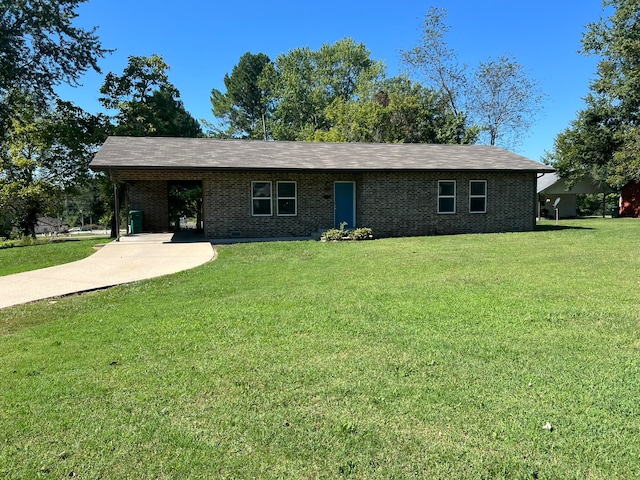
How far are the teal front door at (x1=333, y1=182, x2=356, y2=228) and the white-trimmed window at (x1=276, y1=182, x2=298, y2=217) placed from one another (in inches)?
63.0

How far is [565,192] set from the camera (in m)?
34.3

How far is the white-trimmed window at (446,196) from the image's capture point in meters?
17.5

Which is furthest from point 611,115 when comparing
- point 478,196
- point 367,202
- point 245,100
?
point 245,100

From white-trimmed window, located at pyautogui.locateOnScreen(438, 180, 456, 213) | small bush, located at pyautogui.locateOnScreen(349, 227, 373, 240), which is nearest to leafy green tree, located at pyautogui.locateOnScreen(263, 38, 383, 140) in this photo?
white-trimmed window, located at pyautogui.locateOnScreen(438, 180, 456, 213)

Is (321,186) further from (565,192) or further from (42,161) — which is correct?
(565,192)

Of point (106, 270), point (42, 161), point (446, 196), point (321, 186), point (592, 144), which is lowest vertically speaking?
point (106, 270)

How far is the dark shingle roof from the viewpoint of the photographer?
585 inches

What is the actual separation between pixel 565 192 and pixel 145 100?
31.6 metres

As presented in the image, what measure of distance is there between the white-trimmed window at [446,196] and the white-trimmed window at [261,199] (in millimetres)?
6801

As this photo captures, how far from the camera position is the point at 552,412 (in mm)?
2891

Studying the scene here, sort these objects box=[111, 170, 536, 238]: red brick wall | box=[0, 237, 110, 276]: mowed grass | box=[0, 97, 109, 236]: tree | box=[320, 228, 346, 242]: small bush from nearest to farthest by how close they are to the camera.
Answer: box=[0, 237, 110, 276]: mowed grass, box=[320, 228, 346, 242]: small bush, box=[111, 170, 536, 238]: red brick wall, box=[0, 97, 109, 236]: tree

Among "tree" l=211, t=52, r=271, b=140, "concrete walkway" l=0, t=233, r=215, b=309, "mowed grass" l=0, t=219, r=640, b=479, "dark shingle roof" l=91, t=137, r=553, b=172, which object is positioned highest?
"tree" l=211, t=52, r=271, b=140

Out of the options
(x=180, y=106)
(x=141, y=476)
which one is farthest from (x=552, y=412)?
(x=180, y=106)

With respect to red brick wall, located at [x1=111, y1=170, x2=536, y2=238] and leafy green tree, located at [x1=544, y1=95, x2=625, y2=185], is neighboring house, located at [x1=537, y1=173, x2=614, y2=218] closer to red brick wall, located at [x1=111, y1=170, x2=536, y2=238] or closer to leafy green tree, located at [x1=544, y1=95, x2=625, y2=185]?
leafy green tree, located at [x1=544, y1=95, x2=625, y2=185]
